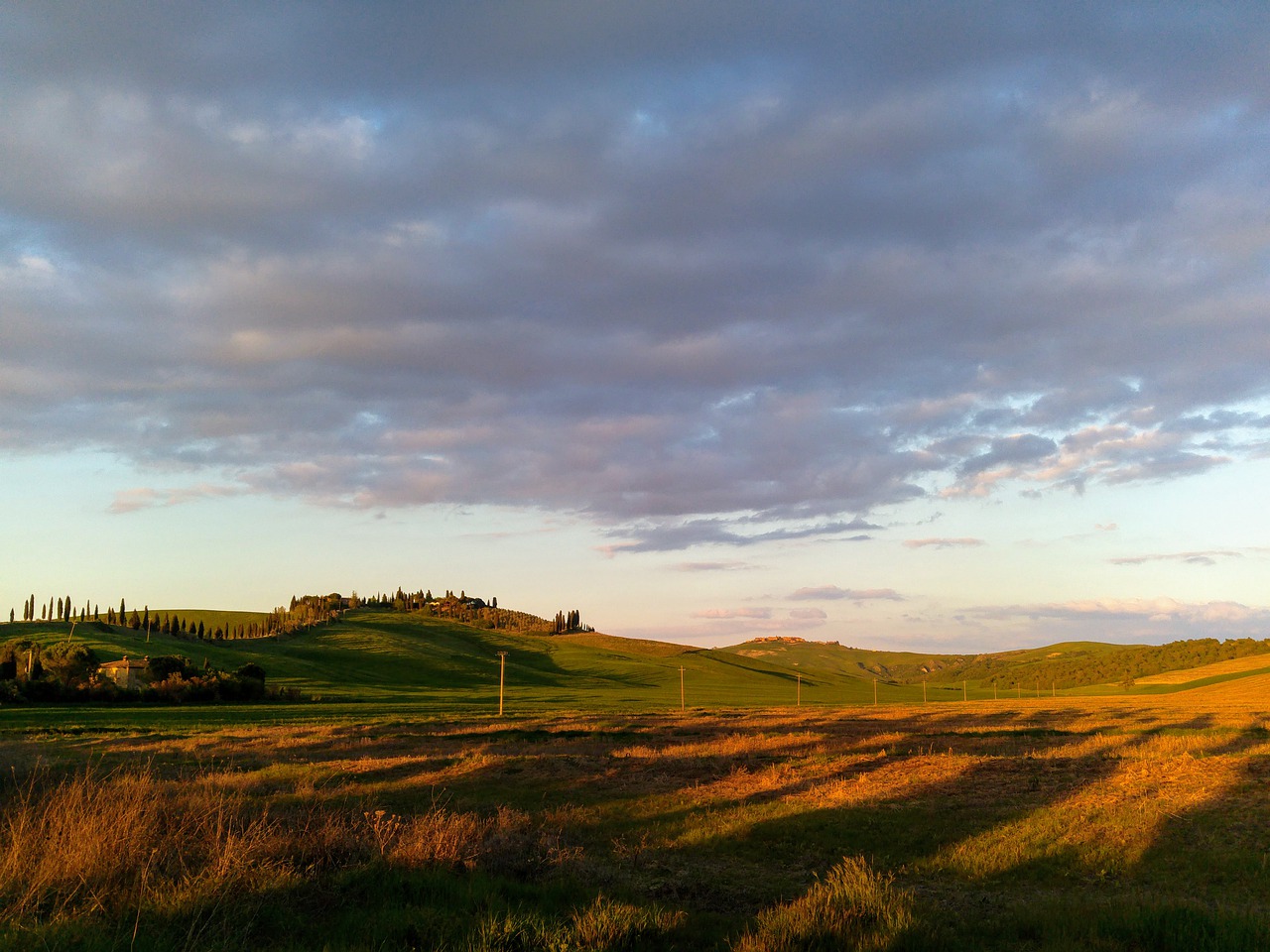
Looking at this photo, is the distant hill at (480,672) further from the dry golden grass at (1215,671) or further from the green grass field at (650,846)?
the green grass field at (650,846)

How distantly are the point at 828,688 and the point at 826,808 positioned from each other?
18135 cm

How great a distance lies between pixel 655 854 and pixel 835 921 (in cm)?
655

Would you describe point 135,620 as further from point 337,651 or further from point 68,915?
point 68,915

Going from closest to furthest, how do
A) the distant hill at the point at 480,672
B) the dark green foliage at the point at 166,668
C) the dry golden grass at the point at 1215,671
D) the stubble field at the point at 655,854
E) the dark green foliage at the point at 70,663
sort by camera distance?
1. the stubble field at the point at 655,854
2. the dark green foliage at the point at 70,663
3. the dark green foliage at the point at 166,668
4. the distant hill at the point at 480,672
5. the dry golden grass at the point at 1215,671

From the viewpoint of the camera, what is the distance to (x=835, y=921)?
9117 mm

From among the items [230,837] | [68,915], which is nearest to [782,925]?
[230,837]

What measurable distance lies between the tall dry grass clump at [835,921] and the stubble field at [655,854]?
0.04 meters

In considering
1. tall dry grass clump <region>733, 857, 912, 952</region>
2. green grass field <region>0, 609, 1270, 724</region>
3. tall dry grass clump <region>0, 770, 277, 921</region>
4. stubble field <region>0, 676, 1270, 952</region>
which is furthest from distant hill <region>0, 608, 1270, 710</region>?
tall dry grass clump <region>733, 857, 912, 952</region>

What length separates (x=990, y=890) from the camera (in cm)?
1262

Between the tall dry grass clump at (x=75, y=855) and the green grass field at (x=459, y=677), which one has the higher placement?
the tall dry grass clump at (x=75, y=855)

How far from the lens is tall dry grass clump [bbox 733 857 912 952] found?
28.1ft

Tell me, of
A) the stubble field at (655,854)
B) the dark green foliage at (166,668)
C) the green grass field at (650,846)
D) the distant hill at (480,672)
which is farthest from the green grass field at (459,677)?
the stubble field at (655,854)

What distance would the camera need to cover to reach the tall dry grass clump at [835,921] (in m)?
8.57

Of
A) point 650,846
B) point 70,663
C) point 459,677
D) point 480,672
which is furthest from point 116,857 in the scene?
point 480,672
